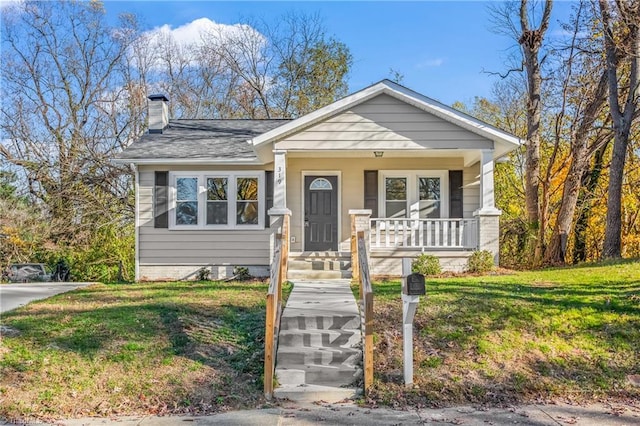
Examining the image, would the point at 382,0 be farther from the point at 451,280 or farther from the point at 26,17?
the point at 26,17

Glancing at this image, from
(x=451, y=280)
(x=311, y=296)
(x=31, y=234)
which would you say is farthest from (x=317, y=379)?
(x=31, y=234)

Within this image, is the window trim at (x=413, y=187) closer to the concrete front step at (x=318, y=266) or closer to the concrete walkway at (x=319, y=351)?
the concrete front step at (x=318, y=266)

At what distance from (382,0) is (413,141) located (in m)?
4.28

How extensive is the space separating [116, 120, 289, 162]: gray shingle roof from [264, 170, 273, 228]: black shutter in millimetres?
604

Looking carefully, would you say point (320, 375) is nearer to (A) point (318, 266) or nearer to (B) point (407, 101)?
(A) point (318, 266)

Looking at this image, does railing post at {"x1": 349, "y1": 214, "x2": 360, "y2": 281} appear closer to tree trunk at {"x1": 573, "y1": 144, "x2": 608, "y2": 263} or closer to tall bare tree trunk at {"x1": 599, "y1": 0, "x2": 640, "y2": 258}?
tall bare tree trunk at {"x1": 599, "y1": 0, "x2": 640, "y2": 258}

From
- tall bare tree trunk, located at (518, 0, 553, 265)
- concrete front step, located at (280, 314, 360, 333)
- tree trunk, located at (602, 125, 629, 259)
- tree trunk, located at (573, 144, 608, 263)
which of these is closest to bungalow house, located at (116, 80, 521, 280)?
tree trunk, located at (602, 125, 629, 259)

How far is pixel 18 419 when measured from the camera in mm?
4738

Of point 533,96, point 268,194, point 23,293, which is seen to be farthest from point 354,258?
point 533,96

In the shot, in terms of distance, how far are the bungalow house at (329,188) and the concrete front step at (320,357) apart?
520 centimetres

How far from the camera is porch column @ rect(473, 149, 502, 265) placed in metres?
11.4

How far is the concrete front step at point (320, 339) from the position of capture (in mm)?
6238

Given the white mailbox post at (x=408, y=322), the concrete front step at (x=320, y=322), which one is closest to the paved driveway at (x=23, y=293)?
the concrete front step at (x=320, y=322)

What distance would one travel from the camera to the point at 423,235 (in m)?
12.3
